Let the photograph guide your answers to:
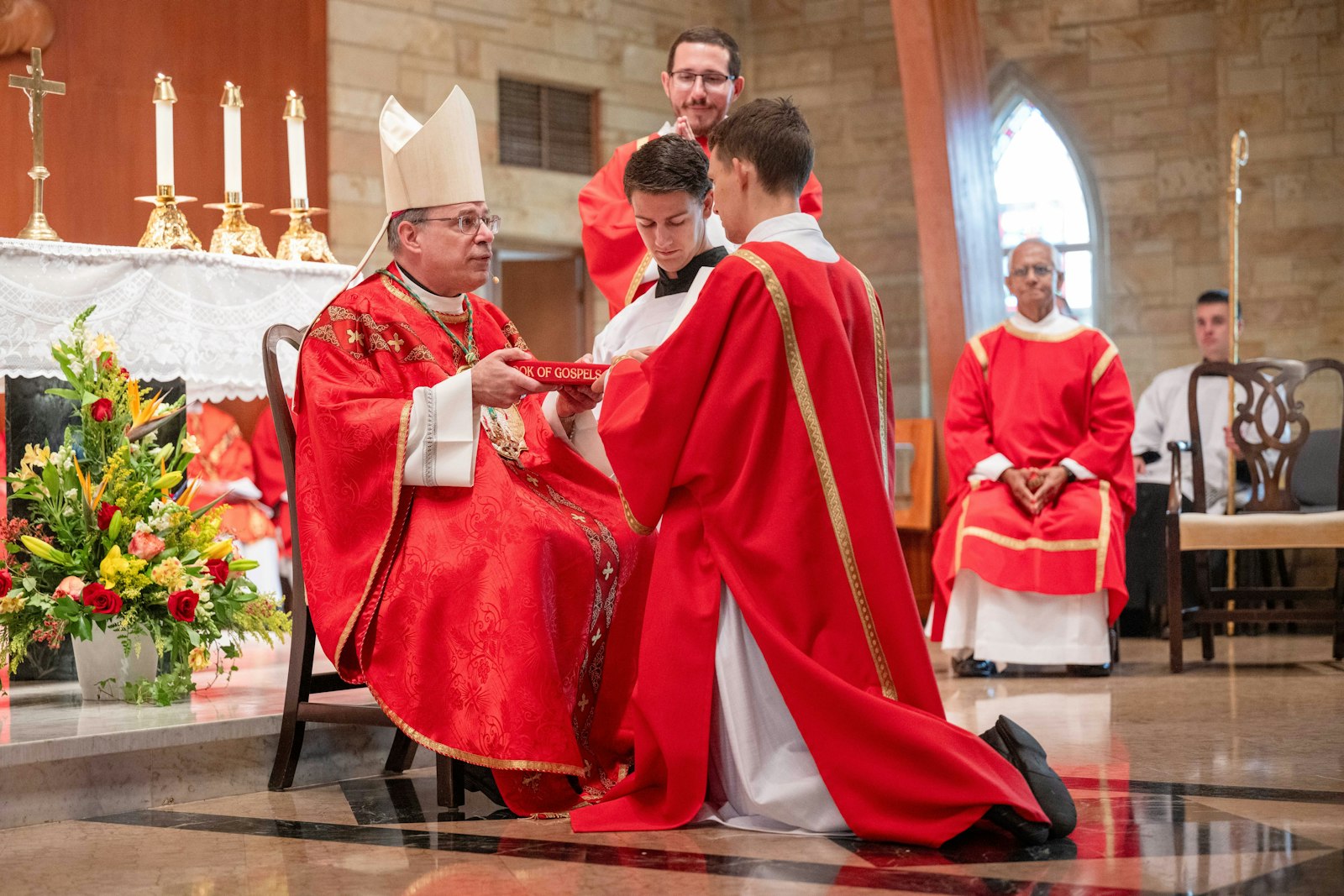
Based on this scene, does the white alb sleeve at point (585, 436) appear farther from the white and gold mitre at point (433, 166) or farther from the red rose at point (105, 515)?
the red rose at point (105, 515)

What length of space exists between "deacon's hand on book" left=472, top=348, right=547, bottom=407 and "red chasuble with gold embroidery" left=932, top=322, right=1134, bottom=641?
3075 millimetres

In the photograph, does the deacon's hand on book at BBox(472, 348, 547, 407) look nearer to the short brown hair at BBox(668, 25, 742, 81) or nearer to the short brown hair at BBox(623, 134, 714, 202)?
the short brown hair at BBox(623, 134, 714, 202)

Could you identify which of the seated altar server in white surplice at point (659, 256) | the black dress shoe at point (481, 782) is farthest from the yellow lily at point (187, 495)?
the black dress shoe at point (481, 782)

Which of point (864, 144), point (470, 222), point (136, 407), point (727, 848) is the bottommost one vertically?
point (727, 848)

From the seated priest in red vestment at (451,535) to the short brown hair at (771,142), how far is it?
647mm

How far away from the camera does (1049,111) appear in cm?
1097

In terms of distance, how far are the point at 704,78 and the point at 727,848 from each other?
2388 mm

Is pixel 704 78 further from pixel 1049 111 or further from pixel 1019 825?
pixel 1049 111

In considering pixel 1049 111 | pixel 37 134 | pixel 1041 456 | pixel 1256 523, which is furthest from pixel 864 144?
pixel 37 134

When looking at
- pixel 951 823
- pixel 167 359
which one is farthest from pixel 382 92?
pixel 951 823

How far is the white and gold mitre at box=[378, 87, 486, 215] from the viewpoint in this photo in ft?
11.8

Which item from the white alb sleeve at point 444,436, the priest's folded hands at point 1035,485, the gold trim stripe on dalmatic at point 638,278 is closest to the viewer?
the white alb sleeve at point 444,436

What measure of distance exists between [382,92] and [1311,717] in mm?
6543

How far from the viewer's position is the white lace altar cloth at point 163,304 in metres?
4.21
